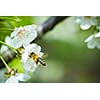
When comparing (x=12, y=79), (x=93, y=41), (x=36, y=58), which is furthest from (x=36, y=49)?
(x=93, y=41)

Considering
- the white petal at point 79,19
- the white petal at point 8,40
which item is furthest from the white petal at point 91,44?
the white petal at point 8,40

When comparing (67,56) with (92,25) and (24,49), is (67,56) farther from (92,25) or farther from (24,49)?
(24,49)

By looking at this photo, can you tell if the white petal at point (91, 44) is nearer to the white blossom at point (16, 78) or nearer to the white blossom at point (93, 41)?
the white blossom at point (93, 41)

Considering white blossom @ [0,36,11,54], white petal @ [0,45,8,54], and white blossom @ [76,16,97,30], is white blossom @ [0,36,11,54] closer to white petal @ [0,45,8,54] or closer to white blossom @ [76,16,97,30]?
white petal @ [0,45,8,54]

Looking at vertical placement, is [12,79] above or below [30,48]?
below

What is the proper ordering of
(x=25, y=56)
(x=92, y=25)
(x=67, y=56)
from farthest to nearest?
(x=67, y=56) < (x=92, y=25) < (x=25, y=56)

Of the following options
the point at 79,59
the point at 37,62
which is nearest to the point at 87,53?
the point at 79,59
